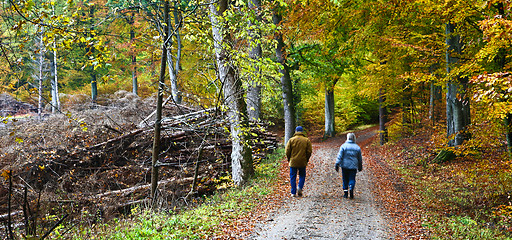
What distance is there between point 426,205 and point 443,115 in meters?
9.13

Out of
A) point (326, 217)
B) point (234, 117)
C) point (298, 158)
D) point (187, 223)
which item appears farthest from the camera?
point (234, 117)

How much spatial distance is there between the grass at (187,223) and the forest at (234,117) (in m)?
0.14

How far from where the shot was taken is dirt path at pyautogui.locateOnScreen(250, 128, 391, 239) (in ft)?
19.2

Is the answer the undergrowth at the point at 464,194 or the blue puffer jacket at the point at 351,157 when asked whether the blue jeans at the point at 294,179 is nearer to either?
the blue puffer jacket at the point at 351,157

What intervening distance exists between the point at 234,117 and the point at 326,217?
12.3 feet

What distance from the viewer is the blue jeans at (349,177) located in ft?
27.7

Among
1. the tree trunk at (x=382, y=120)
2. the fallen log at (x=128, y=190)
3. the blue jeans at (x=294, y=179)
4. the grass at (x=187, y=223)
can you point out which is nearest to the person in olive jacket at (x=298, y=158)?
the blue jeans at (x=294, y=179)

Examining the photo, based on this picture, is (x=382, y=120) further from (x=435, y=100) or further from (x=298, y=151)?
(x=298, y=151)

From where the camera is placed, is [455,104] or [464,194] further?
[455,104]

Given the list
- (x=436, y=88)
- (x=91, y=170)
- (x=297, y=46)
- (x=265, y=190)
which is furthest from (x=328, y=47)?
(x=91, y=170)

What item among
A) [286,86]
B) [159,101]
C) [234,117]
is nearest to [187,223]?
[159,101]

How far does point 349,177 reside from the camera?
8.57 m

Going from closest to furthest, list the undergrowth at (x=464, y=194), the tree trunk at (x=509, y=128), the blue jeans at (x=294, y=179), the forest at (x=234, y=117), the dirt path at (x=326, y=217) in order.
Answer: the dirt path at (x=326, y=217) < the forest at (x=234, y=117) < the undergrowth at (x=464, y=194) < the tree trunk at (x=509, y=128) < the blue jeans at (x=294, y=179)

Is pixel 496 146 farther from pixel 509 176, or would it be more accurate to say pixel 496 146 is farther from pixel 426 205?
pixel 426 205
